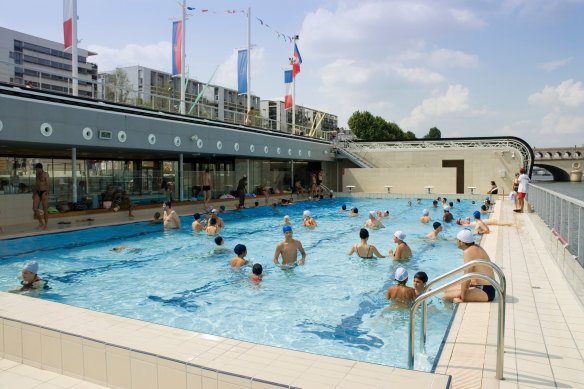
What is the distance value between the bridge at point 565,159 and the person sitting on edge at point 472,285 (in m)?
80.3

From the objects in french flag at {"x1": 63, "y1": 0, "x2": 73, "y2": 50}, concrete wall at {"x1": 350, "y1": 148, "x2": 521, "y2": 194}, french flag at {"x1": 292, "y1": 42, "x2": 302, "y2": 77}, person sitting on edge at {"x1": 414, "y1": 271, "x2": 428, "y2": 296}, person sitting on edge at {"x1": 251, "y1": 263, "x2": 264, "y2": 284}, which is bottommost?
person sitting on edge at {"x1": 251, "y1": 263, "x2": 264, "y2": 284}

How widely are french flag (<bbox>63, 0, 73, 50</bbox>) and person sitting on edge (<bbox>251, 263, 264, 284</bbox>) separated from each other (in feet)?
37.6

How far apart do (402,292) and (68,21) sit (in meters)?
14.3

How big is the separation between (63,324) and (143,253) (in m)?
7.19

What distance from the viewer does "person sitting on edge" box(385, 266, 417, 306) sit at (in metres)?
6.22

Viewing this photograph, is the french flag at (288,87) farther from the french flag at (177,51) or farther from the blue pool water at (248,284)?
the blue pool water at (248,284)

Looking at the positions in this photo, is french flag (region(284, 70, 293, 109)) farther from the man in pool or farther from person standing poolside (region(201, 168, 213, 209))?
the man in pool

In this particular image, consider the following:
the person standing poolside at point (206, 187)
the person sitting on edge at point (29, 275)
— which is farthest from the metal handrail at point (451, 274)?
the person standing poolside at point (206, 187)

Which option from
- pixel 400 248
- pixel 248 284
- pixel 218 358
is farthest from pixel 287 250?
pixel 218 358

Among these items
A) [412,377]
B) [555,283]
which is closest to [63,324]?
[412,377]

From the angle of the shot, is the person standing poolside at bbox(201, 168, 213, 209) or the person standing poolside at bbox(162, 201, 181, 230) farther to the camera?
the person standing poolside at bbox(201, 168, 213, 209)

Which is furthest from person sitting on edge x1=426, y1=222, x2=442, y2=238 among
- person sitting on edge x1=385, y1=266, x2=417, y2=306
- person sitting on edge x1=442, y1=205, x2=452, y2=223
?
person sitting on edge x1=385, y1=266, x2=417, y2=306

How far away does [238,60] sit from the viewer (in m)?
24.1

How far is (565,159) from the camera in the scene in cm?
7631
